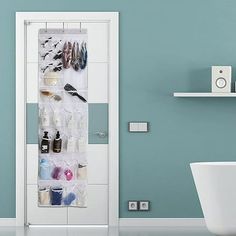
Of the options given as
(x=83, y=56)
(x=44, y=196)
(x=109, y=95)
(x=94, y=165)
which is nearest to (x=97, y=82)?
(x=109, y=95)

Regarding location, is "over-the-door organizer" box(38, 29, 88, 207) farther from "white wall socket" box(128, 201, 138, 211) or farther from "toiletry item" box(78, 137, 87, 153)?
"white wall socket" box(128, 201, 138, 211)

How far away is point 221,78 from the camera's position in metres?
7.51

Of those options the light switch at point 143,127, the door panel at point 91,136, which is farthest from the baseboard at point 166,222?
the light switch at point 143,127

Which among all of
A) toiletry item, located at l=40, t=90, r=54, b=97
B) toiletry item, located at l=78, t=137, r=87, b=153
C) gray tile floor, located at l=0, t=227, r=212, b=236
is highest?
toiletry item, located at l=40, t=90, r=54, b=97

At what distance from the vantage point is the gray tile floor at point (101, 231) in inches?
291

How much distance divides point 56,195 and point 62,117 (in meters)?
0.82

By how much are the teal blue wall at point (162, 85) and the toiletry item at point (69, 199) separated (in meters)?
0.53

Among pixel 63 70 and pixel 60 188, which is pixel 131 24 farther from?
pixel 60 188

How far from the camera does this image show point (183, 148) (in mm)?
7742

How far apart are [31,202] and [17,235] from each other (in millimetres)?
572

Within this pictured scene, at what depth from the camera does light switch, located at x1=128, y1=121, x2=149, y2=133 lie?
7711 mm

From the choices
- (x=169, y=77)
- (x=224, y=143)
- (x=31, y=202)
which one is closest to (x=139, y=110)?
(x=169, y=77)

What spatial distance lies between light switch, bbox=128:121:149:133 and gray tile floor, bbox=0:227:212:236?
1011mm

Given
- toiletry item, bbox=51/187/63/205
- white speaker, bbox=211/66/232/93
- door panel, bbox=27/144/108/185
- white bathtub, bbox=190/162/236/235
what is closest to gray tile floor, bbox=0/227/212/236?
toiletry item, bbox=51/187/63/205
